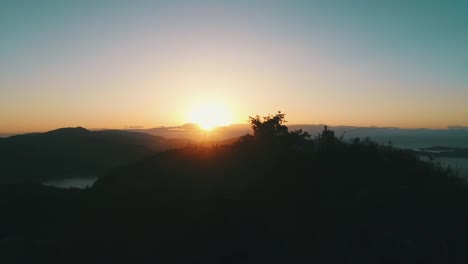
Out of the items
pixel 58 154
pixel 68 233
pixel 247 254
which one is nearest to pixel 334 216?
pixel 247 254

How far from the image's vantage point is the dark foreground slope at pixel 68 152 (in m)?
140

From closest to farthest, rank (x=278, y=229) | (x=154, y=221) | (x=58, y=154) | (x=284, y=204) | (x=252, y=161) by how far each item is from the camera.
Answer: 1. (x=278, y=229)
2. (x=284, y=204)
3. (x=154, y=221)
4. (x=252, y=161)
5. (x=58, y=154)

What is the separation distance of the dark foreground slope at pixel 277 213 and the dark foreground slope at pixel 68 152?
112457 mm

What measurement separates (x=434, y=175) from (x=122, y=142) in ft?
533

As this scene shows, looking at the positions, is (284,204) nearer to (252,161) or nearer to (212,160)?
(252,161)

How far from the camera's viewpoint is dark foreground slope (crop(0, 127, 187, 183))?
14038 cm

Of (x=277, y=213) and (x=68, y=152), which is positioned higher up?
(x=277, y=213)

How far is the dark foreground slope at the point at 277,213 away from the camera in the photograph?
11.6 m

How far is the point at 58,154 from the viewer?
6309 inches

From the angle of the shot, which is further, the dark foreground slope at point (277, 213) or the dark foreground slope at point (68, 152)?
the dark foreground slope at point (68, 152)

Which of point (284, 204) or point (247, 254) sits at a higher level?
point (284, 204)

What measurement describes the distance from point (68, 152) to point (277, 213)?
16122cm

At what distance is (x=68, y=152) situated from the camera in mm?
161875

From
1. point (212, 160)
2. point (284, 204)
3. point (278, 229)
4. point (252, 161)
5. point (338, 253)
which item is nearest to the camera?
point (338, 253)
